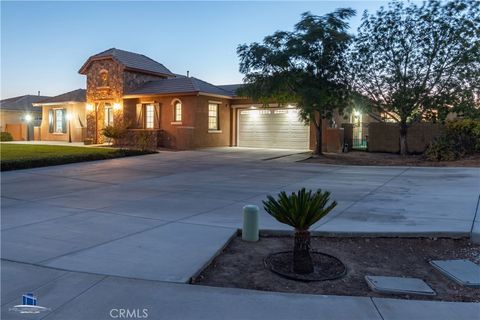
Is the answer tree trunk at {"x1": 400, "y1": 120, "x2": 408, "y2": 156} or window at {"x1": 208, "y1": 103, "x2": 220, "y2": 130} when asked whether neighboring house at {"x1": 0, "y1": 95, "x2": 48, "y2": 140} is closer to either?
window at {"x1": 208, "y1": 103, "x2": 220, "y2": 130}

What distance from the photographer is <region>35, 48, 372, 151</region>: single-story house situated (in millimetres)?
23531

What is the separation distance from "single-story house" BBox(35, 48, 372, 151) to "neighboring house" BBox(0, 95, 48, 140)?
9329 mm

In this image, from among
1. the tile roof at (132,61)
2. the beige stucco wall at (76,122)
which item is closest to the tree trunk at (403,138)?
the tile roof at (132,61)

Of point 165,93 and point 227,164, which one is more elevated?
point 165,93

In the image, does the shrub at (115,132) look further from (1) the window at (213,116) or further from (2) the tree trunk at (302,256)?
(2) the tree trunk at (302,256)

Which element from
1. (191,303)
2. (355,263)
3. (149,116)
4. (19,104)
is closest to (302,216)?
(355,263)

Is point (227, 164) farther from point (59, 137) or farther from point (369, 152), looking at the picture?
point (59, 137)

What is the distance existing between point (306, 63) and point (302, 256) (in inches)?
578

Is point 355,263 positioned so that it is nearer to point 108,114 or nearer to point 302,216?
point 302,216

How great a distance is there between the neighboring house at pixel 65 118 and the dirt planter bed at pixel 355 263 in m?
27.4

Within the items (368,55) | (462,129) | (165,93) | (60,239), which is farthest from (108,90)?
→ (60,239)

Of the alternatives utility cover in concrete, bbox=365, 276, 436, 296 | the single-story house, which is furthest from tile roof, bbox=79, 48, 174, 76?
utility cover in concrete, bbox=365, 276, 436, 296

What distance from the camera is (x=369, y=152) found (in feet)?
71.9

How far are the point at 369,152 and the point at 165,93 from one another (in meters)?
12.3
